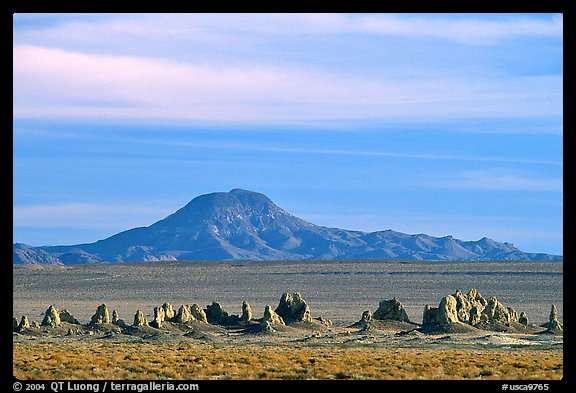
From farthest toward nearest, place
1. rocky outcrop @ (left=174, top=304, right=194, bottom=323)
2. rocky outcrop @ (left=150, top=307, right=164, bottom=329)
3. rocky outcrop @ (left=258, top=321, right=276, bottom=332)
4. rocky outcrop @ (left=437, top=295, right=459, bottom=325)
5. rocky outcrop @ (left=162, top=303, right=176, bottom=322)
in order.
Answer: rocky outcrop @ (left=162, top=303, right=176, bottom=322) < rocky outcrop @ (left=174, top=304, right=194, bottom=323) < rocky outcrop @ (left=150, top=307, right=164, bottom=329) < rocky outcrop @ (left=258, top=321, right=276, bottom=332) < rocky outcrop @ (left=437, top=295, right=459, bottom=325)

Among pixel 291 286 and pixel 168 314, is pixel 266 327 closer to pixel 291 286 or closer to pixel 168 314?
pixel 168 314

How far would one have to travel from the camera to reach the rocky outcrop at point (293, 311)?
178ft

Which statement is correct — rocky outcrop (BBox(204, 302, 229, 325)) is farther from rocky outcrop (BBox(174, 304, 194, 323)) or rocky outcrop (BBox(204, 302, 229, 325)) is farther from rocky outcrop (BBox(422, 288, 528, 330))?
rocky outcrop (BBox(422, 288, 528, 330))

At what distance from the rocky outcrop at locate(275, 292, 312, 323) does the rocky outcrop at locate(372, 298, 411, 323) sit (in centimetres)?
396

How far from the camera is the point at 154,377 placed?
23.7 meters

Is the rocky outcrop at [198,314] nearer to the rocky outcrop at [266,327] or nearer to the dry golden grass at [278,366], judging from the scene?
the rocky outcrop at [266,327]

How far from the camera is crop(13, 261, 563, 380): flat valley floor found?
2595 cm

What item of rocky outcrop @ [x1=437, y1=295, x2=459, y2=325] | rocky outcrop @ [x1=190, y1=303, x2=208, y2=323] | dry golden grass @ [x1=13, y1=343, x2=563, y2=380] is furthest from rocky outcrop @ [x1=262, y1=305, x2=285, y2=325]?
dry golden grass @ [x1=13, y1=343, x2=563, y2=380]

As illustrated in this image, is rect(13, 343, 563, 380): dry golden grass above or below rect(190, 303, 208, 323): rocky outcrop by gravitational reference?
below

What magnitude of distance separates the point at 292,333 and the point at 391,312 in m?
6.73

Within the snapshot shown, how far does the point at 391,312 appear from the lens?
5419cm

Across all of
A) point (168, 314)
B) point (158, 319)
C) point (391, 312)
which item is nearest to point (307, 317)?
point (391, 312)
